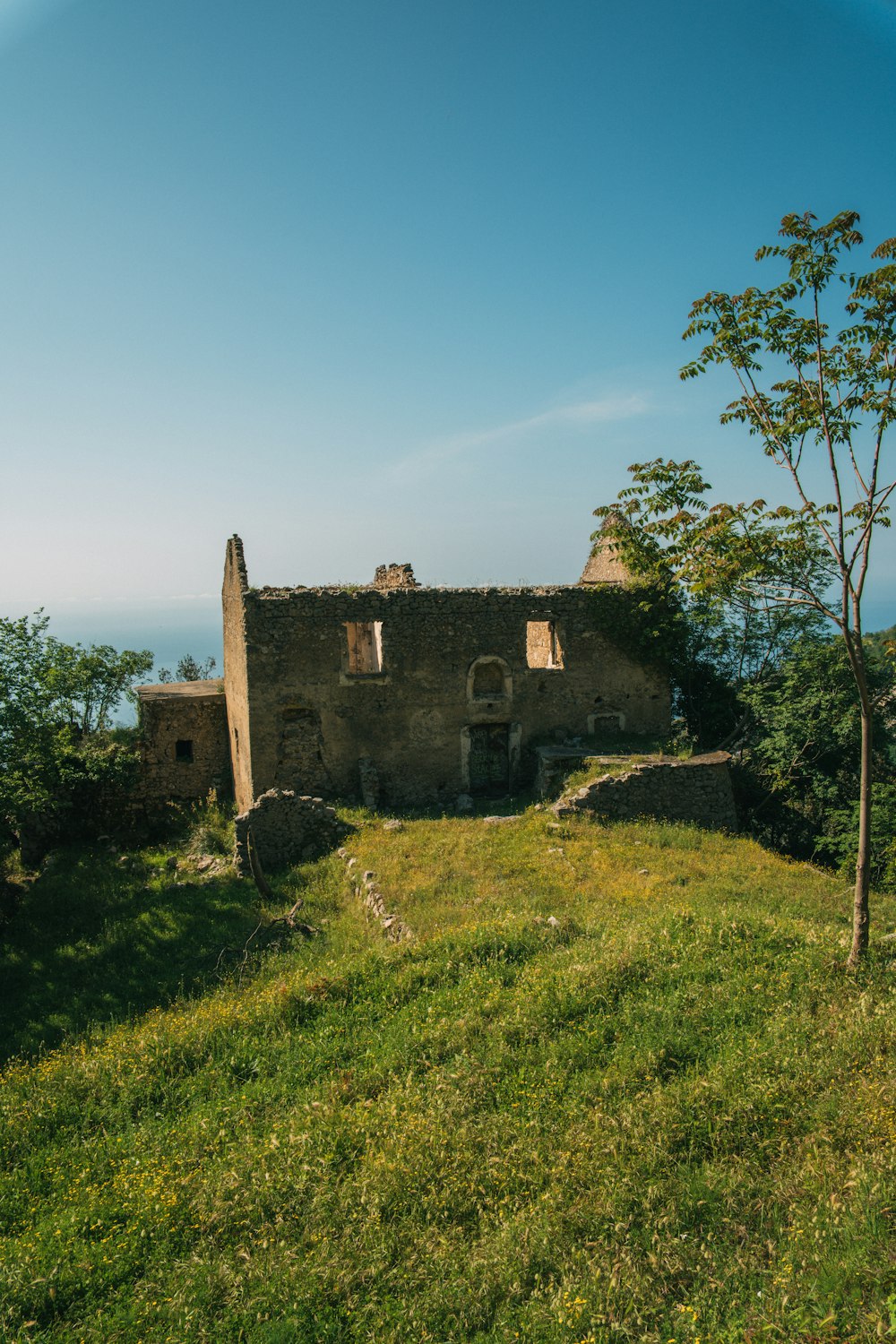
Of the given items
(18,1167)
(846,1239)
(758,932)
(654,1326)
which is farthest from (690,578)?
(18,1167)

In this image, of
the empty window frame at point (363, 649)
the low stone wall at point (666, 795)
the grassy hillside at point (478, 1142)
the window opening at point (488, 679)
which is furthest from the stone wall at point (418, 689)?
the grassy hillside at point (478, 1142)

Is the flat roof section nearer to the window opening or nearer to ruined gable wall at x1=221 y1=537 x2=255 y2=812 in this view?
ruined gable wall at x1=221 y1=537 x2=255 y2=812

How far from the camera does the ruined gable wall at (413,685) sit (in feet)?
56.3

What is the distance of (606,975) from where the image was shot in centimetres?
753

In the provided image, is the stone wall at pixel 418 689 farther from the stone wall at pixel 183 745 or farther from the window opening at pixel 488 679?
the stone wall at pixel 183 745

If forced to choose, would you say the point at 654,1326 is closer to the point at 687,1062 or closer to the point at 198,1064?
the point at 687,1062

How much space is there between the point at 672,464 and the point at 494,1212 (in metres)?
7.40

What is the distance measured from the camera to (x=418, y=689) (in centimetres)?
1795

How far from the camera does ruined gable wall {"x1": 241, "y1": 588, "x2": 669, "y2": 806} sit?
1716cm

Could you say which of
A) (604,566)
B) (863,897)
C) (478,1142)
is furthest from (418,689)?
(478,1142)

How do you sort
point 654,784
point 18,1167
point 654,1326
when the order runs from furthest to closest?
point 654,784, point 18,1167, point 654,1326

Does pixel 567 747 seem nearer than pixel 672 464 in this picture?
No

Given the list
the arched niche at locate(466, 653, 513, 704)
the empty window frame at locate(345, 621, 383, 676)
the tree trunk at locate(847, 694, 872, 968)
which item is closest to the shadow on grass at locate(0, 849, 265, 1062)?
the arched niche at locate(466, 653, 513, 704)

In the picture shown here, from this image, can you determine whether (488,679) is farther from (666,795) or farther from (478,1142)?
(478,1142)
